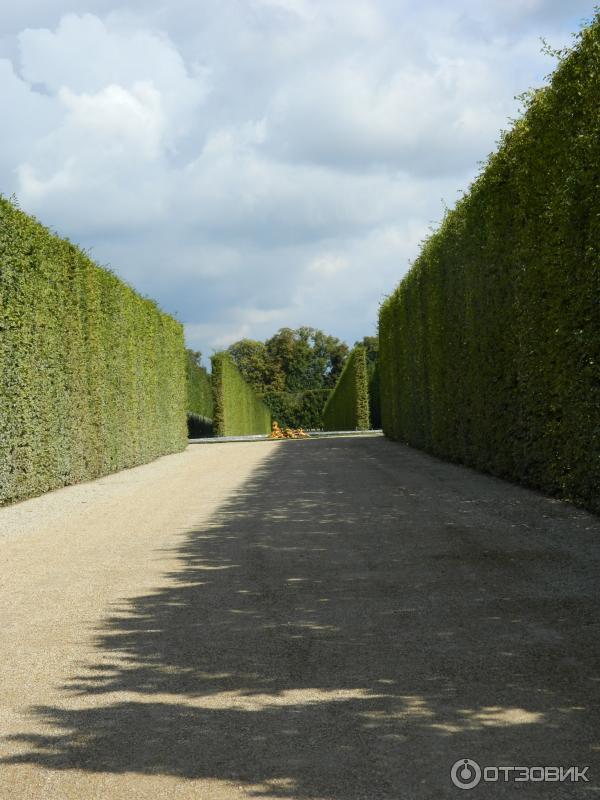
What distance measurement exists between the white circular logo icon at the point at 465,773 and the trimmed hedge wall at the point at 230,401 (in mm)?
34699

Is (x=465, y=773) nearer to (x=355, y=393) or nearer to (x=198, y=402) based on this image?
(x=355, y=393)

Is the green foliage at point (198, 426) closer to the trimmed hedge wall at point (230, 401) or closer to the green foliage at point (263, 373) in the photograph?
the trimmed hedge wall at point (230, 401)

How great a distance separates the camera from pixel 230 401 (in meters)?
41.4

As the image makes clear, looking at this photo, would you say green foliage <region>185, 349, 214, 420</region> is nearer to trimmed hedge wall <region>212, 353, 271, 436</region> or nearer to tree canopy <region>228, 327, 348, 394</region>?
trimmed hedge wall <region>212, 353, 271, 436</region>

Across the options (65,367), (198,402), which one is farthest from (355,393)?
(65,367)

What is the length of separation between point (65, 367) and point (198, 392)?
28.8 meters

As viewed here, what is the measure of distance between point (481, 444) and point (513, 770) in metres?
10.7

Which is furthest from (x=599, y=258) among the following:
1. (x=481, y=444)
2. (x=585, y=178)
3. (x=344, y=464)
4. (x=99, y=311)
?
(x=99, y=311)

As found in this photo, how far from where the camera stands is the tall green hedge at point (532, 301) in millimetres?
8664

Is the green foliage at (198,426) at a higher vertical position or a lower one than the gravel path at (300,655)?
higher

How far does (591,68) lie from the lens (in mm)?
8758

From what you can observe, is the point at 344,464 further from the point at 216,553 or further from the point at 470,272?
the point at 216,553

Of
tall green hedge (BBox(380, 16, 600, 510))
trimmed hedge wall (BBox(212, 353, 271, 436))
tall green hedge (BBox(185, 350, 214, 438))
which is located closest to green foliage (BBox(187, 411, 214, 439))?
tall green hedge (BBox(185, 350, 214, 438))

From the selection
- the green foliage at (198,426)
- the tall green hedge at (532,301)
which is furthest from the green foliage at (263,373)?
the tall green hedge at (532,301)
